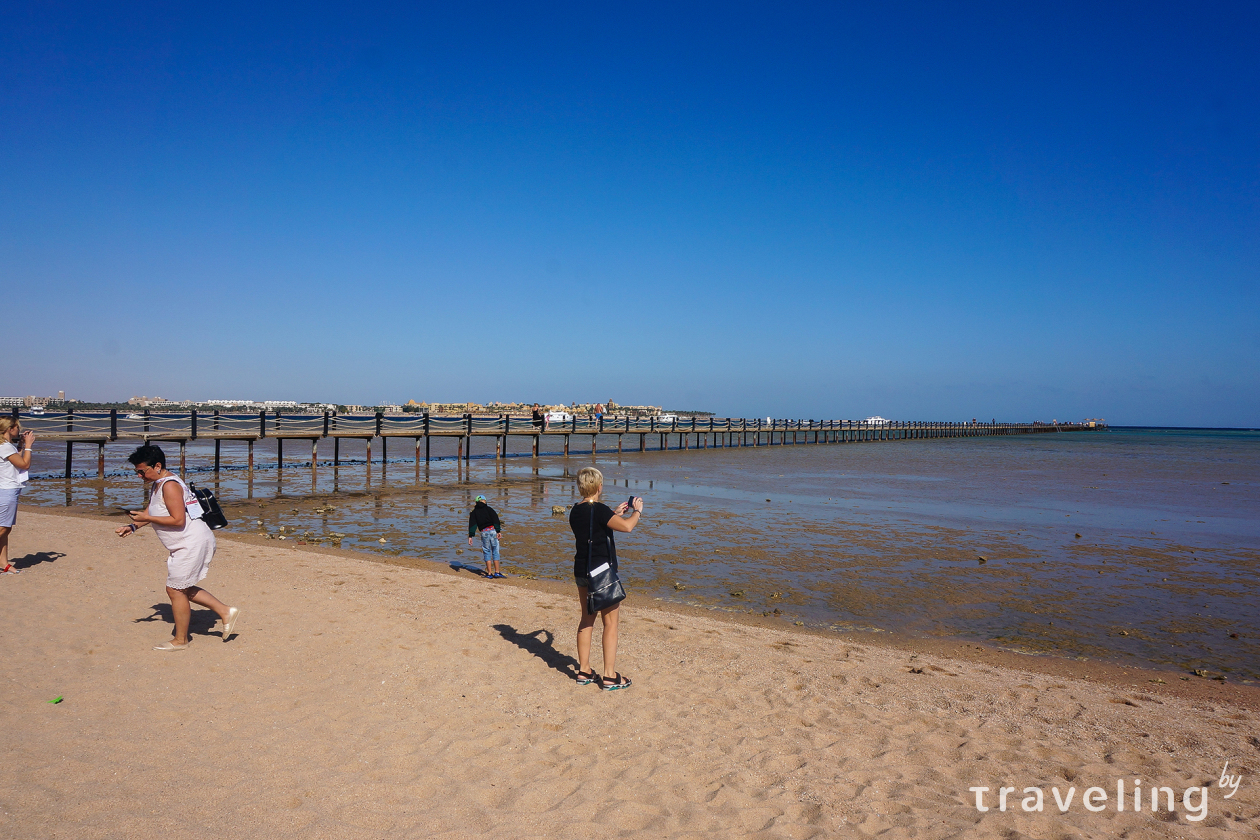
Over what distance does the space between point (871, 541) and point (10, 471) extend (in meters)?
13.7

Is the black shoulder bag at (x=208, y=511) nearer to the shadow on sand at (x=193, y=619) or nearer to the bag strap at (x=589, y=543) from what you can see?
the shadow on sand at (x=193, y=619)

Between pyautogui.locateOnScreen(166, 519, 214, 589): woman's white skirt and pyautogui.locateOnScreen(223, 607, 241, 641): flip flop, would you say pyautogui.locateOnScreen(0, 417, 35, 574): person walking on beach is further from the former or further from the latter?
pyautogui.locateOnScreen(223, 607, 241, 641): flip flop

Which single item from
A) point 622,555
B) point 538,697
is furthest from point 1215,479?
point 538,697

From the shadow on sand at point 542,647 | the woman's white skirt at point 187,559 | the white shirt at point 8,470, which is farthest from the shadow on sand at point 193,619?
the white shirt at point 8,470

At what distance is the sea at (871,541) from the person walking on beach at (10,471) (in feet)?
10.8

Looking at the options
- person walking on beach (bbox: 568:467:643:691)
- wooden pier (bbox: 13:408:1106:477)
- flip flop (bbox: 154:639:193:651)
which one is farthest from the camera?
wooden pier (bbox: 13:408:1106:477)

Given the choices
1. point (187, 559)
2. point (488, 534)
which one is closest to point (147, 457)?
point (187, 559)

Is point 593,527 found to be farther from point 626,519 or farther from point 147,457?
Result: point 147,457

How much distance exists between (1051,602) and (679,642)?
20.4 feet

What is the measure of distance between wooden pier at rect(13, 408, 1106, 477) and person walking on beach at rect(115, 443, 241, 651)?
16.4 feet

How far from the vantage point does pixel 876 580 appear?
11133mm

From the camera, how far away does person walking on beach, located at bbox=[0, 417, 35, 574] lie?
26.8 feet

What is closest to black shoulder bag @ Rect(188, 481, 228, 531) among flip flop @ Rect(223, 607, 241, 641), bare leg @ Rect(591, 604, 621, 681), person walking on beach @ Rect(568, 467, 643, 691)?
flip flop @ Rect(223, 607, 241, 641)

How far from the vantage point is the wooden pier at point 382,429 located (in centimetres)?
2408
